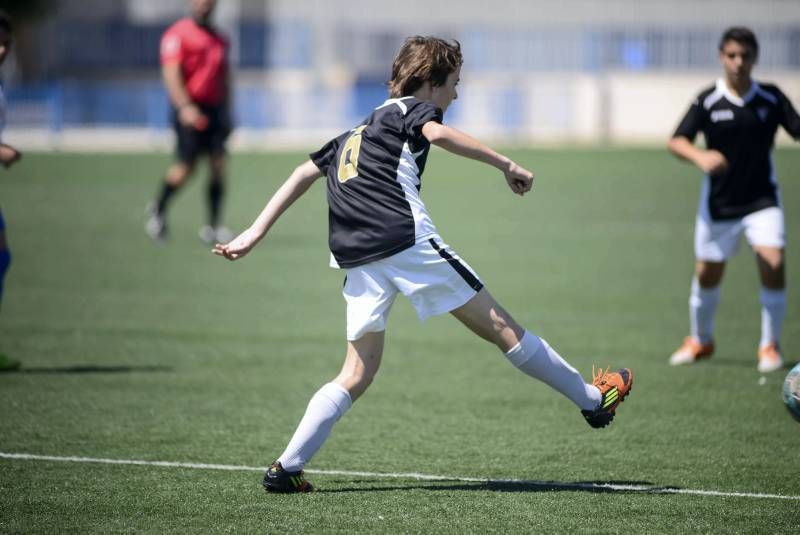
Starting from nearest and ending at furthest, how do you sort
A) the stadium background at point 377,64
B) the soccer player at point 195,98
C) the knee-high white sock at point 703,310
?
the knee-high white sock at point 703,310
the soccer player at point 195,98
the stadium background at point 377,64

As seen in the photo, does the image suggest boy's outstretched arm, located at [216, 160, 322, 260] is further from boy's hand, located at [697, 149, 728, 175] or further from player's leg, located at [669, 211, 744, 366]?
player's leg, located at [669, 211, 744, 366]

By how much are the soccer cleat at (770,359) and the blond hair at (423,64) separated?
3966 millimetres

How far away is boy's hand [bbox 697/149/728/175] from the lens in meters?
7.88

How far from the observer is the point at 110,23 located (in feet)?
154

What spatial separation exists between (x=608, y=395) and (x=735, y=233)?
10.7ft

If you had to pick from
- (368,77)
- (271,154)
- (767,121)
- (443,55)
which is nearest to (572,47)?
(368,77)

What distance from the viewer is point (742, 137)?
8.54 meters

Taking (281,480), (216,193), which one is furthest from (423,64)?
(216,193)

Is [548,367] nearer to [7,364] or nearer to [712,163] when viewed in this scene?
[712,163]

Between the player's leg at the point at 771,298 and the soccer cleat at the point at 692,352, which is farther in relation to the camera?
the soccer cleat at the point at 692,352

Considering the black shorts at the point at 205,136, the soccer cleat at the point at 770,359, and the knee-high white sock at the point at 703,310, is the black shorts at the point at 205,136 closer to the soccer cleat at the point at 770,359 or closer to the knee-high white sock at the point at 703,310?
the knee-high white sock at the point at 703,310

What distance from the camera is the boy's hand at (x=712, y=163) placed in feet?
25.9

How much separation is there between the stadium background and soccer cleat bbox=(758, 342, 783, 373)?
2775 centimetres

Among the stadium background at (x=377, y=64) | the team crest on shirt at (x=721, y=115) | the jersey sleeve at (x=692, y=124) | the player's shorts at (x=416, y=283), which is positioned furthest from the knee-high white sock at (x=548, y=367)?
the stadium background at (x=377, y=64)
